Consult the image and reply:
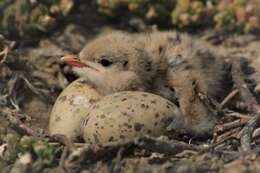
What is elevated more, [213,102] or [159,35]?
[159,35]

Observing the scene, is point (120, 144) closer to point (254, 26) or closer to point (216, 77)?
point (216, 77)

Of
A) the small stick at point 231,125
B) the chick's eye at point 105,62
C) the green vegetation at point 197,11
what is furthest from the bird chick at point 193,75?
the green vegetation at point 197,11

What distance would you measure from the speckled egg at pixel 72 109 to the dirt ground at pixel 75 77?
129mm

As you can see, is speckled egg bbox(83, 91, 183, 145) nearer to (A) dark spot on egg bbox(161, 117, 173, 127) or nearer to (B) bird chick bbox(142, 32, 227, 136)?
(A) dark spot on egg bbox(161, 117, 173, 127)

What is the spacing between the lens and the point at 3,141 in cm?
414

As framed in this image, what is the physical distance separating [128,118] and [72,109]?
0.56 m

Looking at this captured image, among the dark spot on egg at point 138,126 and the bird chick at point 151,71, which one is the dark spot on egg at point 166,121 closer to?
the dark spot on egg at point 138,126

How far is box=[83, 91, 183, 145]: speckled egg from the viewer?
3854 millimetres

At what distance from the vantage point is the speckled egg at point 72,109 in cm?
422

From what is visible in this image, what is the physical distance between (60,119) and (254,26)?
2.18 meters

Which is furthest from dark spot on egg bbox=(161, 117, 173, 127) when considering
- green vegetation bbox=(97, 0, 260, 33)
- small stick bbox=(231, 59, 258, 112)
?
green vegetation bbox=(97, 0, 260, 33)

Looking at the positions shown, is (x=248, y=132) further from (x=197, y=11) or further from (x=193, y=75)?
(x=197, y=11)

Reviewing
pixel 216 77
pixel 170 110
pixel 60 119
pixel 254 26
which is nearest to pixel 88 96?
pixel 60 119

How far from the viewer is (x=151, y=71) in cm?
456
